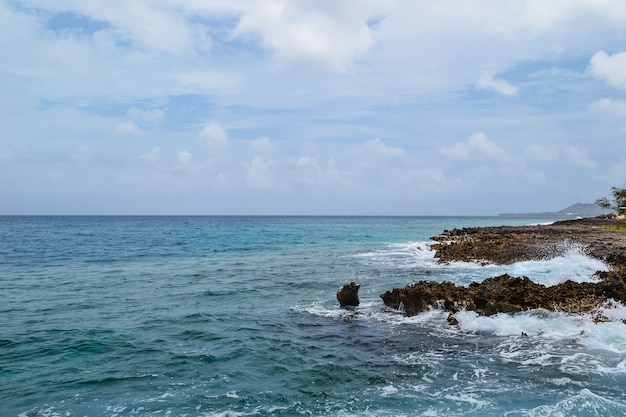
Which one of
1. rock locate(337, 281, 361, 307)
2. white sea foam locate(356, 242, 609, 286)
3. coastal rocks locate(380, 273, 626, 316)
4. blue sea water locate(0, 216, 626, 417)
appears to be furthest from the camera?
white sea foam locate(356, 242, 609, 286)

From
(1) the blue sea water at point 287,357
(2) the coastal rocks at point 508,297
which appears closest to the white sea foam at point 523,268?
(1) the blue sea water at point 287,357

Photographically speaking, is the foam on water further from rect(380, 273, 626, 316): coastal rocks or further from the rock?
the rock

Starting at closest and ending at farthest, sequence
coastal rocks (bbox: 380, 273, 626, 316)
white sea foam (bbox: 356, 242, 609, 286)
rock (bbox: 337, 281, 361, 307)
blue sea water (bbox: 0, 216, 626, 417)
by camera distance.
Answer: blue sea water (bbox: 0, 216, 626, 417) < coastal rocks (bbox: 380, 273, 626, 316) < rock (bbox: 337, 281, 361, 307) < white sea foam (bbox: 356, 242, 609, 286)

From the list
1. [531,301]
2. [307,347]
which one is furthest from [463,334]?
[307,347]

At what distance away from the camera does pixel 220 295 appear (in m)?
22.6

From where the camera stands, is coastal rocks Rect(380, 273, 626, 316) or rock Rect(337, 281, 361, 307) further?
rock Rect(337, 281, 361, 307)

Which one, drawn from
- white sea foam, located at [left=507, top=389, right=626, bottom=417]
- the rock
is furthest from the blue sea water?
the rock

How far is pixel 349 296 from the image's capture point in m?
18.9

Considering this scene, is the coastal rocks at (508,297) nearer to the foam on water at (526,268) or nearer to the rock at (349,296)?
the rock at (349,296)

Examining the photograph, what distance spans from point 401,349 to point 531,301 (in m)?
6.27

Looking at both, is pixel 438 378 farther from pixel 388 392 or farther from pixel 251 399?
pixel 251 399

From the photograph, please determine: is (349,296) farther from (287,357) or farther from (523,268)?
(523,268)

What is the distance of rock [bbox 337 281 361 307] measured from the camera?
18766 millimetres

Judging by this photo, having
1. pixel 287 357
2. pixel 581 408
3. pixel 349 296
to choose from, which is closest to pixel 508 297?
pixel 349 296
